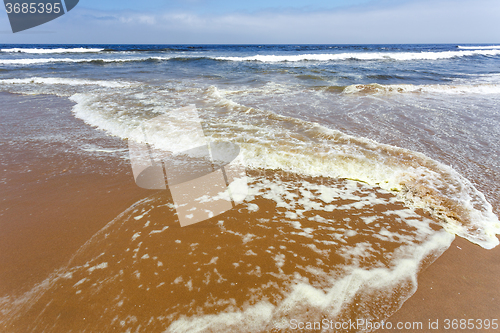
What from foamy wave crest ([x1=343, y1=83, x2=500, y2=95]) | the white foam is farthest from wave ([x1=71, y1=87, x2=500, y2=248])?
foamy wave crest ([x1=343, y1=83, x2=500, y2=95])

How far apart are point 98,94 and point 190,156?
22.7ft

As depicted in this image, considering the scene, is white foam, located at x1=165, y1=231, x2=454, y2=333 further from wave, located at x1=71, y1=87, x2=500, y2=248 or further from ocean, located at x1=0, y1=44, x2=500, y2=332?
wave, located at x1=71, y1=87, x2=500, y2=248

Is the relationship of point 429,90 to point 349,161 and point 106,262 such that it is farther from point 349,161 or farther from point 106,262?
point 106,262

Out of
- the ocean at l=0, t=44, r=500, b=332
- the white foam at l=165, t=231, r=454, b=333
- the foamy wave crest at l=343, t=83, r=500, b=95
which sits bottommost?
the white foam at l=165, t=231, r=454, b=333

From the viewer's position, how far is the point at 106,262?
78.8 inches

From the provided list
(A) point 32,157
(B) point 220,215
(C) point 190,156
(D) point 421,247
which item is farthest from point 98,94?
(D) point 421,247

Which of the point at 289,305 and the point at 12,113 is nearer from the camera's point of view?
the point at 289,305

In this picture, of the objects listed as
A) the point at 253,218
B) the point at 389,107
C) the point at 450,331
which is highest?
the point at 389,107

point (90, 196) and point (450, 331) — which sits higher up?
point (90, 196)

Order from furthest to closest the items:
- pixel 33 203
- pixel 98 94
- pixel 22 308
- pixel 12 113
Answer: pixel 98 94
pixel 12 113
pixel 33 203
pixel 22 308

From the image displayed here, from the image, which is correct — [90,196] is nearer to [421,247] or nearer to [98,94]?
[421,247]

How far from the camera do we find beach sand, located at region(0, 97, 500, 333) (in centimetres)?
164

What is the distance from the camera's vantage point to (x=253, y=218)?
251 cm

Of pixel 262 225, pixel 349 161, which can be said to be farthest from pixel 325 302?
pixel 349 161
